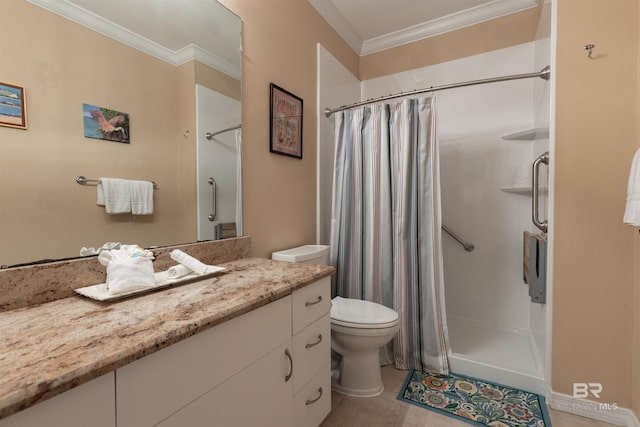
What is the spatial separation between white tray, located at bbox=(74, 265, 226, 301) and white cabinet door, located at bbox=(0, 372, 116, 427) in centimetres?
37

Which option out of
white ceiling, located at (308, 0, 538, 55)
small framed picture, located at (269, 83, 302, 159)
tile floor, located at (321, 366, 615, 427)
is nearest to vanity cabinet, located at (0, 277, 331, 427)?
tile floor, located at (321, 366, 615, 427)

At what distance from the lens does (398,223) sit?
6.31ft

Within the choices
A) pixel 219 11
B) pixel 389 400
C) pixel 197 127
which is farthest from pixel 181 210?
pixel 389 400

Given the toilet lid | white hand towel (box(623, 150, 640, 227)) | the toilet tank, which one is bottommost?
the toilet lid

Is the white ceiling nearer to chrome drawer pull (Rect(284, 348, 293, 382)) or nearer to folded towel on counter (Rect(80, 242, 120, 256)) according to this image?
folded towel on counter (Rect(80, 242, 120, 256))

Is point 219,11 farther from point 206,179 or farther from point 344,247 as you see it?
point 344,247

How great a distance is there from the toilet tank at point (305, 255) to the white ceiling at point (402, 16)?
180cm

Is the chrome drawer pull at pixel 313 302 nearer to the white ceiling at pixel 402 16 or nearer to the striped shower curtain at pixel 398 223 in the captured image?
the striped shower curtain at pixel 398 223

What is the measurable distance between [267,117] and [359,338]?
4.53 feet

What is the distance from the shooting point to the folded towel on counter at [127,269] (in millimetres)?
903

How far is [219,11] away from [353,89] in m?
1.60

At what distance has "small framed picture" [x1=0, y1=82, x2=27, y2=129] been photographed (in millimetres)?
825

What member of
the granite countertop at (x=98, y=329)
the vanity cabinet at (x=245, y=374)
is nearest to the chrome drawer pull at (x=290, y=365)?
the vanity cabinet at (x=245, y=374)

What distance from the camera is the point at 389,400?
1.62m
